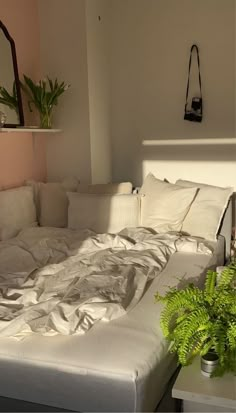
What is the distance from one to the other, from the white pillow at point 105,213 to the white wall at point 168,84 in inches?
26.3

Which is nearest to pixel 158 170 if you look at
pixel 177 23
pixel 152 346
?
pixel 177 23

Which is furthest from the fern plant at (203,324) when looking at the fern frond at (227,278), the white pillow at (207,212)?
the white pillow at (207,212)

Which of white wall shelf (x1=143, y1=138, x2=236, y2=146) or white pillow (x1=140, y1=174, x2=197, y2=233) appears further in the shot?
white wall shelf (x1=143, y1=138, x2=236, y2=146)

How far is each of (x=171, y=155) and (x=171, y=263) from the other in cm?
141

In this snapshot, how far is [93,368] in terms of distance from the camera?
53.2 inches

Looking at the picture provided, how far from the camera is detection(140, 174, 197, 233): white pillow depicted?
2939mm

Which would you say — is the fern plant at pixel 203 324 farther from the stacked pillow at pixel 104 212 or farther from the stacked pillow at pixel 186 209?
the stacked pillow at pixel 104 212

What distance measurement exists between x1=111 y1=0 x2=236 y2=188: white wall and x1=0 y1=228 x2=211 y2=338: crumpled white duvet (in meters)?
0.94

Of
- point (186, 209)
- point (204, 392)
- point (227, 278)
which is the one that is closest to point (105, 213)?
point (186, 209)

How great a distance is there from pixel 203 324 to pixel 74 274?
84 cm

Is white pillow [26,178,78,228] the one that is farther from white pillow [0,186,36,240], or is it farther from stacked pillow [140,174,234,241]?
stacked pillow [140,174,234,241]

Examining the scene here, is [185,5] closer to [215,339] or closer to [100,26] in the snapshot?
[100,26]

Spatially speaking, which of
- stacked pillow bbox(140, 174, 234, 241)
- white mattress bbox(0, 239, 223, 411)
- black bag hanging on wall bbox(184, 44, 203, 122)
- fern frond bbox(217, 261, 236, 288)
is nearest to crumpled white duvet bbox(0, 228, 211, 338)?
white mattress bbox(0, 239, 223, 411)

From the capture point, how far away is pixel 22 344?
149cm
